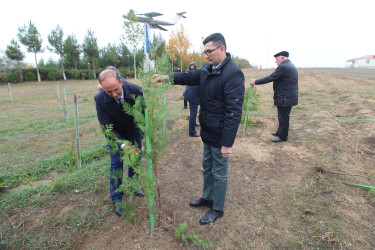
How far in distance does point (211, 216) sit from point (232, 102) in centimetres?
146

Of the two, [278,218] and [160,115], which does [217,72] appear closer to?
[160,115]

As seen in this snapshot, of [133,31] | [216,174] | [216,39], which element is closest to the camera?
[216,39]

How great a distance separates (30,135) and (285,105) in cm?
740

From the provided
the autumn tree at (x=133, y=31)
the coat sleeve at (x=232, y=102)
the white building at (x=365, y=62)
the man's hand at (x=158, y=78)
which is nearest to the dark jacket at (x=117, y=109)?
the man's hand at (x=158, y=78)

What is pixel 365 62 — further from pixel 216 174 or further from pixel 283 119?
pixel 216 174

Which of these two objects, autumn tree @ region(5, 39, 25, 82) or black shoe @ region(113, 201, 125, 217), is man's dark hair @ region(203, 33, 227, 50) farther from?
autumn tree @ region(5, 39, 25, 82)

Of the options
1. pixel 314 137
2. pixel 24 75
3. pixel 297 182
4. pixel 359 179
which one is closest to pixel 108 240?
pixel 297 182

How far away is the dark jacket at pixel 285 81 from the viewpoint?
4430 millimetres

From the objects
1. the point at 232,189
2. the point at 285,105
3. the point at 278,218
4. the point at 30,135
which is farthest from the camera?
the point at 30,135


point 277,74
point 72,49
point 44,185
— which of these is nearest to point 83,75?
point 72,49

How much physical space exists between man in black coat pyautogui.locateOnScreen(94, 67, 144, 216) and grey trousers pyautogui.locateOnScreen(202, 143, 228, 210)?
3.00ft

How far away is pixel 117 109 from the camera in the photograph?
2268mm

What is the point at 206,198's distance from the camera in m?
2.69

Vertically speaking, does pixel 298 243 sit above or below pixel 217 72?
below
